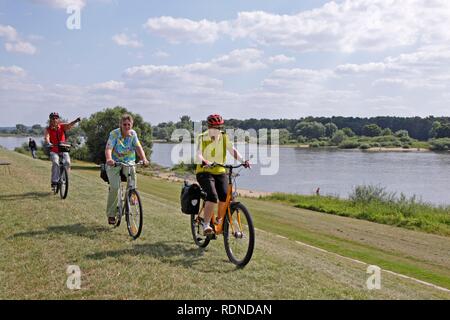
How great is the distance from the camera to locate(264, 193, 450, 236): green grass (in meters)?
19.7

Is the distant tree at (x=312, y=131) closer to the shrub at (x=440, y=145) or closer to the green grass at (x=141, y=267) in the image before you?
the shrub at (x=440, y=145)

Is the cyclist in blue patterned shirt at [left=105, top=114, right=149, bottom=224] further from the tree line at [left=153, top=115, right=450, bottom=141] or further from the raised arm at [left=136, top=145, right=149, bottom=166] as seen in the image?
the tree line at [left=153, top=115, right=450, bottom=141]

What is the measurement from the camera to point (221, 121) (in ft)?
21.6

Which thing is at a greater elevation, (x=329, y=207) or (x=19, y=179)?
(x=19, y=179)

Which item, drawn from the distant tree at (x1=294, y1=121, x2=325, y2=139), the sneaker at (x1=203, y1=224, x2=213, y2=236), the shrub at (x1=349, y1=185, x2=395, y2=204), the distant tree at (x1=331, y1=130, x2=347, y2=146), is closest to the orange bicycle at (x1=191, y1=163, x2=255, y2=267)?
the sneaker at (x1=203, y1=224, x2=213, y2=236)

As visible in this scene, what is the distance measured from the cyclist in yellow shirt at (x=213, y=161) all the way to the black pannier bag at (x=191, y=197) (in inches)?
13.6

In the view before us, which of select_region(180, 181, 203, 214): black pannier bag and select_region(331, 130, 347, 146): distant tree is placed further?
select_region(331, 130, 347, 146): distant tree

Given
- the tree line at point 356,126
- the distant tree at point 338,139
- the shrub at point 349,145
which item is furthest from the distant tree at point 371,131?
the shrub at point 349,145

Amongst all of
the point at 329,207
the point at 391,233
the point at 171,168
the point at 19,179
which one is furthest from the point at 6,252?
the point at 171,168

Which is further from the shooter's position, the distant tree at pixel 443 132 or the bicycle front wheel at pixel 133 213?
the distant tree at pixel 443 132

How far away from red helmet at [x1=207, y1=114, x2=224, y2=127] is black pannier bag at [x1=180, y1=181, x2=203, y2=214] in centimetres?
101

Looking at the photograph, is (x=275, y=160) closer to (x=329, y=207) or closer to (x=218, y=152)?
(x=329, y=207)

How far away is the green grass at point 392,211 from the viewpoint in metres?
19.7
